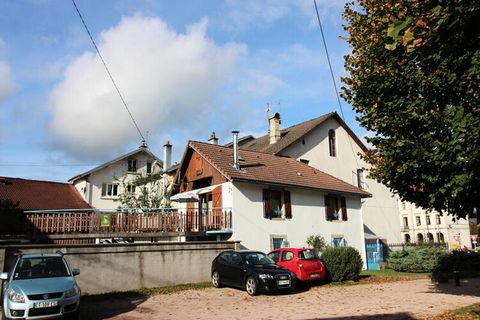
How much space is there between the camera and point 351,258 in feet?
62.5

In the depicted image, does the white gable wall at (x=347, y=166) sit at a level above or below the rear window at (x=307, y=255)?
above

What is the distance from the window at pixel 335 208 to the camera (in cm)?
2627

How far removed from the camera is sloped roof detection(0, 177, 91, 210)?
33.8 metres

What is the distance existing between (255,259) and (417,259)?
40.9ft

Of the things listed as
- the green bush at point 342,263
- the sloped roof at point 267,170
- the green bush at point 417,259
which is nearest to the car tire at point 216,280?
the green bush at point 342,263

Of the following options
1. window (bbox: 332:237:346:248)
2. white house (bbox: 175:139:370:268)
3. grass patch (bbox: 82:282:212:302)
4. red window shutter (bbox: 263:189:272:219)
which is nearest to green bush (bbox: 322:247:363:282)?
white house (bbox: 175:139:370:268)

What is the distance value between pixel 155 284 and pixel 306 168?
1427 cm

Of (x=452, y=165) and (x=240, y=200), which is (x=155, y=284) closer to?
(x=240, y=200)

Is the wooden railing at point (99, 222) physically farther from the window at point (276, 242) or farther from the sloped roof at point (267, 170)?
the window at point (276, 242)

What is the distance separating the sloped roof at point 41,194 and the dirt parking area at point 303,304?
22492 mm

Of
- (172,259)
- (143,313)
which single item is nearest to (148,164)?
(172,259)

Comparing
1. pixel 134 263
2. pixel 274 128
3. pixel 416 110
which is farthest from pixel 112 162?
pixel 416 110

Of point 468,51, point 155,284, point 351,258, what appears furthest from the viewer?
point 351,258

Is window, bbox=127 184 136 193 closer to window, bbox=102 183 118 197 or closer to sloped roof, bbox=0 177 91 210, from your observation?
window, bbox=102 183 118 197
